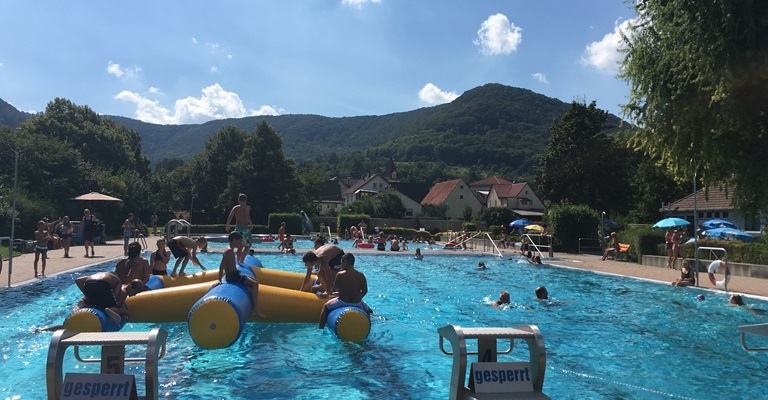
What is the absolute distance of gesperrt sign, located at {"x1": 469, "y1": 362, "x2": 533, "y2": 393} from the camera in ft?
13.0

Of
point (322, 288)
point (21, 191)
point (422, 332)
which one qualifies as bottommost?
point (422, 332)

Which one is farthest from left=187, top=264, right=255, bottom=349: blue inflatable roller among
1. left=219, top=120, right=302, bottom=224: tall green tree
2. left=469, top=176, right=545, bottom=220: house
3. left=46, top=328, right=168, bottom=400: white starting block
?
left=469, top=176, right=545, bottom=220: house

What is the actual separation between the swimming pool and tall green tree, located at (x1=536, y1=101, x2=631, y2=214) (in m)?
26.1

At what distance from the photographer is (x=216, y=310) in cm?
730

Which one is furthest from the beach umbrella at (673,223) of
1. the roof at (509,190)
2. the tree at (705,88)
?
the roof at (509,190)

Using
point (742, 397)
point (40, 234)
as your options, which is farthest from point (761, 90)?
point (40, 234)

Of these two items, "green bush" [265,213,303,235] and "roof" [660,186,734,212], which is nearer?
"roof" [660,186,734,212]

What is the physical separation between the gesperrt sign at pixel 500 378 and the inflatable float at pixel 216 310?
4.27 m

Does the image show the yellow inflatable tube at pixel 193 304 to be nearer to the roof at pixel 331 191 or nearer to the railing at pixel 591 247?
the railing at pixel 591 247

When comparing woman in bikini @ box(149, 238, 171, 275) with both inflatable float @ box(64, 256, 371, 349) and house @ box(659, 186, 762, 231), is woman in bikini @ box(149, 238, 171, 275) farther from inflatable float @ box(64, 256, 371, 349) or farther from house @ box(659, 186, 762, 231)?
house @ box(659, 186, 762, 231)

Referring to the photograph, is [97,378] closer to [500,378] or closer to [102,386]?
[102,386]

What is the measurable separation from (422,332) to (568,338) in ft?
8.50

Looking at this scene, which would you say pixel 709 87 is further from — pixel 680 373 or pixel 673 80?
pixel 680 373

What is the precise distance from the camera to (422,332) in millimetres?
9820
